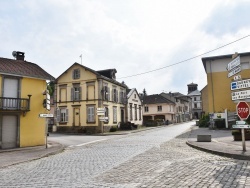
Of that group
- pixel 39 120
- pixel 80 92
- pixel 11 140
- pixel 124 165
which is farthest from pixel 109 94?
pixel 124 165

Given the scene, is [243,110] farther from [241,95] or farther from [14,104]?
[14,104]

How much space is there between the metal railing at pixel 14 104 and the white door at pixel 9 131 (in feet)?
2.46

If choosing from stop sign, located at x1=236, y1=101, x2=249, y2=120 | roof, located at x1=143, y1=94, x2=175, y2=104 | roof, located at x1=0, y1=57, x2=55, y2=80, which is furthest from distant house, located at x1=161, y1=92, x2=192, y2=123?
stop sign, located at x1=236, y1=101, x2=249, y2=120

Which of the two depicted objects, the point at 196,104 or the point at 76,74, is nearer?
the point at 76,74

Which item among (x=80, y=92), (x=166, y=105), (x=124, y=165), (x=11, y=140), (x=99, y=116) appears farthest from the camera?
(x=166, y=105)

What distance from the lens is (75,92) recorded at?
34.3 meters

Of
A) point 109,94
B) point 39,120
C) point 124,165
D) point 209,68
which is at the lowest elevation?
point 124,165

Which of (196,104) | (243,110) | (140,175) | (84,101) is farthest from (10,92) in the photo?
(196,104)

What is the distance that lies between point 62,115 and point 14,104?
18.5m

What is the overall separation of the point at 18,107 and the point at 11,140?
2166mm

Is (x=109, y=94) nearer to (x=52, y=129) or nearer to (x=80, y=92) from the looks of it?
(x=80, y=92)

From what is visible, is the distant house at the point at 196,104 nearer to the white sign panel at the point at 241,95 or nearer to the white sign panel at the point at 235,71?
the white sign panel at the point at 235,71

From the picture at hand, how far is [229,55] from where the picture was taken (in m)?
28.8

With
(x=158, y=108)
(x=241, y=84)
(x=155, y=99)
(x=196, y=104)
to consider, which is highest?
(x=196, y=104)
